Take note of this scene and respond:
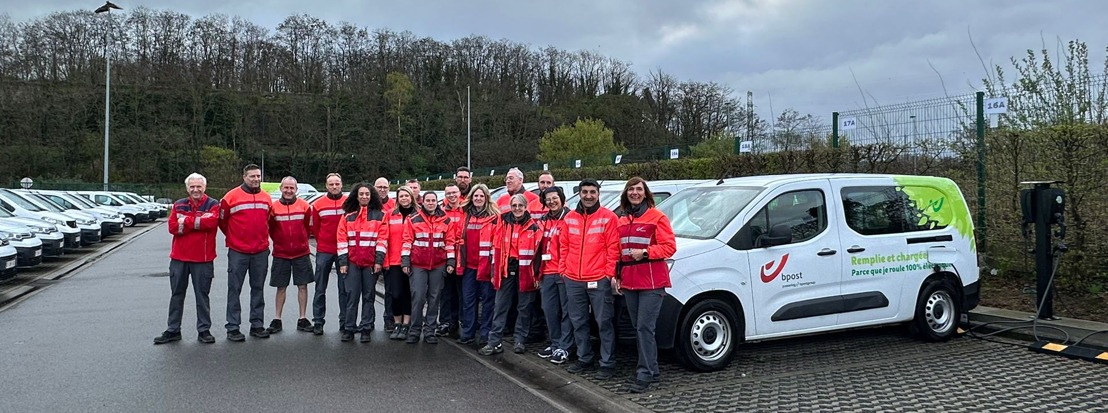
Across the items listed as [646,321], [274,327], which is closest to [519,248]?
[646,321]

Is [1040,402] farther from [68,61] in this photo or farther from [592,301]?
[68,61]

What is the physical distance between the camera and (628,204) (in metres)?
6.13

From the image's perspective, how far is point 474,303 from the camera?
8234 millimetres

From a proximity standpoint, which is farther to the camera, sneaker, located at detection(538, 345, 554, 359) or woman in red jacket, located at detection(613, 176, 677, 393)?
sneaker, located at detection(538, 345, 554, 359)

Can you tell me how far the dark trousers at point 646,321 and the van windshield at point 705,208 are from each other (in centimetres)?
102

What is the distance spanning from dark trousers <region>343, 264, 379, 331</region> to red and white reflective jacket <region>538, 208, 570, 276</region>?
7.18 feet

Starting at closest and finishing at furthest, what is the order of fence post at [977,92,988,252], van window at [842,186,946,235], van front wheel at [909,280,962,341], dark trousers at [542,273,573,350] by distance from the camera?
dark trousers at [542,273,573,350] → van window at [842,186,946,235] → van front wheel at [909,280,962,341] → fence post at [977,92,988,252]

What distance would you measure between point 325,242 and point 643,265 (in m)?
4.31

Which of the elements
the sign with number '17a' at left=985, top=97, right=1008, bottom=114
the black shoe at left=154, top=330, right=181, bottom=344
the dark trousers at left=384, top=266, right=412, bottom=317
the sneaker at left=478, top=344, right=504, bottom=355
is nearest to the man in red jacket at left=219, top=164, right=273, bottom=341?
the black shoe at left=154, top=330, right=181, bottom=344

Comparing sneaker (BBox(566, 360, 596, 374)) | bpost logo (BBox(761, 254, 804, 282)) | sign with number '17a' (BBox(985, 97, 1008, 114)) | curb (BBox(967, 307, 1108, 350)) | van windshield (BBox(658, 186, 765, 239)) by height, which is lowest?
sneaker (BBox(566, 360, 596, 374))

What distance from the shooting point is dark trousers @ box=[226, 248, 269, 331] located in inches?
323

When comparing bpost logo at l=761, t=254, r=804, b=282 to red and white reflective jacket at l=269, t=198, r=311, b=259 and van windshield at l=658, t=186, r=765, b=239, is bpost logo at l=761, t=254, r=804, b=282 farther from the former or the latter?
red and white reflective jacket at l=269, t=198, r=311, b=259

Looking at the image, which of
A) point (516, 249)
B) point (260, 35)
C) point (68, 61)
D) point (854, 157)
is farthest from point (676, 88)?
point (516, 249)

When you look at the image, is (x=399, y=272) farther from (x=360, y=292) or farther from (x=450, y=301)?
(x=450, y=301)
